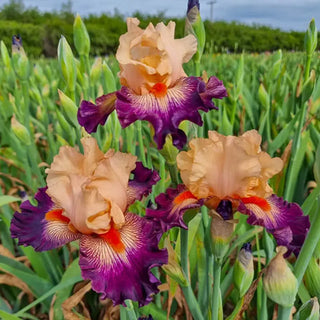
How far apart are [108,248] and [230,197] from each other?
8.9 inches

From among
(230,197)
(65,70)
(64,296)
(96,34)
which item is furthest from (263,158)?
(96,34)

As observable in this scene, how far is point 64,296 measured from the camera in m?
1.29

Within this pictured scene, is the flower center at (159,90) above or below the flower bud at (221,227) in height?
above

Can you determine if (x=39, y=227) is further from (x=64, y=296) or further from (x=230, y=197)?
(x=64, y=296)

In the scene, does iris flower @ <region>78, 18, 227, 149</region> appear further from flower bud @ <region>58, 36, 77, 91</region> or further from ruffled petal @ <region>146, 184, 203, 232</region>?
flower bud @ <region>58, 36, 77, 91</region>

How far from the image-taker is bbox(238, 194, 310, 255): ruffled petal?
66 cm

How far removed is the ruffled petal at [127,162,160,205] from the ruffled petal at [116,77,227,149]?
125 mm

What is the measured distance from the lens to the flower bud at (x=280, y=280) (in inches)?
24.4

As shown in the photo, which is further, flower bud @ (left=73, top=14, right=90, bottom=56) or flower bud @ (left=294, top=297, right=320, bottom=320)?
flower bud @ (left=73, top=14, right=90, bottom=56)

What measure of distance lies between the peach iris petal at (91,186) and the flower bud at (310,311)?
1.19ft

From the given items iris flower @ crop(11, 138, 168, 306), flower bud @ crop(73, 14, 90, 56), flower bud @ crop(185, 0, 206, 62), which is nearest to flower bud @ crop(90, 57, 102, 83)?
flower bud @ crop(73, 14, 90, 56)

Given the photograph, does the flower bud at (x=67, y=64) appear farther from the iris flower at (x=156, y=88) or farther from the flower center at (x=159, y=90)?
the flower center at (x=159, y=90)

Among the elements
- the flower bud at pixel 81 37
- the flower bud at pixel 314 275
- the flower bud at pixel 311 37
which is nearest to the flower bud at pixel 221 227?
the flower bud at pixel 314 275

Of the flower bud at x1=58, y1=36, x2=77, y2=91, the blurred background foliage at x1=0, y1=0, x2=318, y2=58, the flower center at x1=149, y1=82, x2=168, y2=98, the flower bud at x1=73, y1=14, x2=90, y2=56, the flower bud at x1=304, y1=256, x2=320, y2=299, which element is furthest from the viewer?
the blurred background foliage at x1=0, y1=0, x2=318, y2=58
